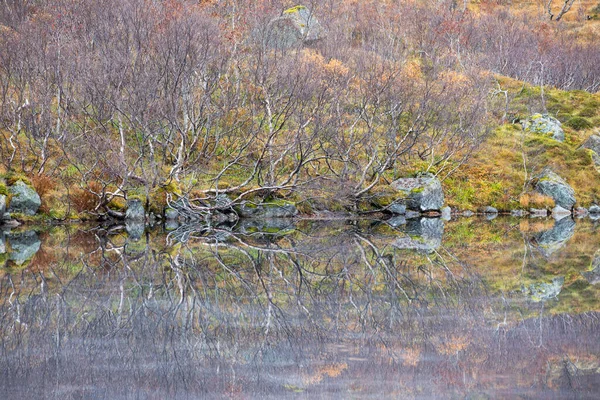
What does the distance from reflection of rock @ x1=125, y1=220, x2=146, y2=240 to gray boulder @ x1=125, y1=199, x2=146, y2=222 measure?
0.18 meters

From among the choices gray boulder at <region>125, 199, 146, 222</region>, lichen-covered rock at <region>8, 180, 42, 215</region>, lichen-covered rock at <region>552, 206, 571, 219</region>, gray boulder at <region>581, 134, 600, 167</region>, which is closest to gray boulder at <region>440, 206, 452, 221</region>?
lichen-covered rock at <region>552, 206, 571, 219</region>

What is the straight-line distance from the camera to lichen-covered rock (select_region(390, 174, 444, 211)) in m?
34.2

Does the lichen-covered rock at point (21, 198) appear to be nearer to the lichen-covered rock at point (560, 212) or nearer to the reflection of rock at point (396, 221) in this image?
the reflection of rock at point (396, 221)

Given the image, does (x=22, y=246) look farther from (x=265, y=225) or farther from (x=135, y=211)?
(x=265, y=225)

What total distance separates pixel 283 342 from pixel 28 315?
3.96m

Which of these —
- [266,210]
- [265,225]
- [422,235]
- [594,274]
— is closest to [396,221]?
[266,210]

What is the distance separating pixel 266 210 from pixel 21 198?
393 inches

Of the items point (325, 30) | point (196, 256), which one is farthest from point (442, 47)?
point (196, 256)

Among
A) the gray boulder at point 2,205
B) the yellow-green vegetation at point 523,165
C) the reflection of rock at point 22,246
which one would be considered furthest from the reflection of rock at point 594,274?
the yellow-green vegetation at point 523,165

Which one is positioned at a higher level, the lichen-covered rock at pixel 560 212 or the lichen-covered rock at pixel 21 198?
the lichen-covered rock at pixel 21 198

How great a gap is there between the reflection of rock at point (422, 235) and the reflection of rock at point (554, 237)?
3.01 metres

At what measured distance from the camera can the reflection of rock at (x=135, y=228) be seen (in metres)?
22.4

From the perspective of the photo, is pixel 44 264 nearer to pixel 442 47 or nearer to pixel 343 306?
pixel 343 306

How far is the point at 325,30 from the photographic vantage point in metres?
56.4
